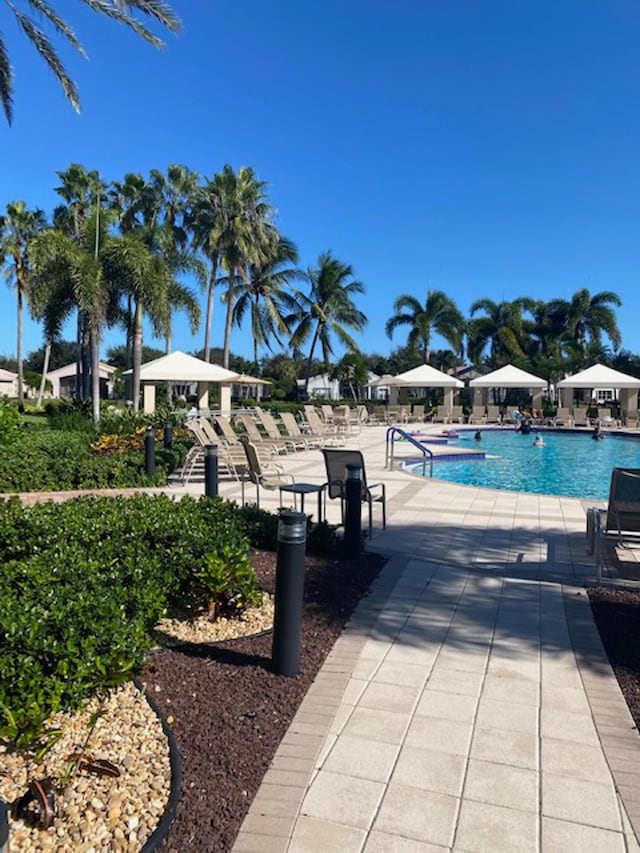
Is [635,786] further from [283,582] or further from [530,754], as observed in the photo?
[283,582]

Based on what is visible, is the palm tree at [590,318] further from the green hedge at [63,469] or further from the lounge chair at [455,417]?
the green hedge at [63,469]

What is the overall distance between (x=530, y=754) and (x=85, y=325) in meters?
18.8

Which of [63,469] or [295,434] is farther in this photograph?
[295,434]

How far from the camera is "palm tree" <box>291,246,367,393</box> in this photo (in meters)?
36.7

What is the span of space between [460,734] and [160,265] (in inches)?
736

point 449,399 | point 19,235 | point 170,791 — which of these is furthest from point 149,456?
point 19,235

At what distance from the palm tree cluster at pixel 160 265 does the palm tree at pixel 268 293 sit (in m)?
0.06

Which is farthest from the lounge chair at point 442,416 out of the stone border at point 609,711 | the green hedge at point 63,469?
the stone border at point 609,711

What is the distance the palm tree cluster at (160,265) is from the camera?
1847 cm

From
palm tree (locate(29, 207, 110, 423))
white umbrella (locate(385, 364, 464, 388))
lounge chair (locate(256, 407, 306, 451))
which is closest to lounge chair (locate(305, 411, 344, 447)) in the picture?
lounge chair (locate(256, 407, 306, 451))

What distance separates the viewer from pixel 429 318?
39844mm

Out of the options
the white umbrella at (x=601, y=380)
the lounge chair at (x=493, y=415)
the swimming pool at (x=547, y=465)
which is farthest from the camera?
the lounge chair at (x=493, y=415)

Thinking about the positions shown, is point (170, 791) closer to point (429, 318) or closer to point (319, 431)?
point (319, 431)

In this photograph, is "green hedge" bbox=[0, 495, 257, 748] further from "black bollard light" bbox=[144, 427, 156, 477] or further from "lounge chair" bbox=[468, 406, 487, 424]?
"lounge chair" bbox=[468, 406, 487, 424]
